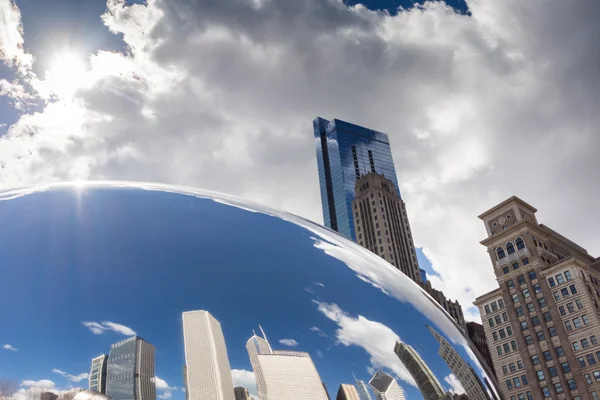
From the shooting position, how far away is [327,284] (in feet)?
8.18

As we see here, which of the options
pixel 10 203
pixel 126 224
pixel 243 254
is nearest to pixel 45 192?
pixel 10 203

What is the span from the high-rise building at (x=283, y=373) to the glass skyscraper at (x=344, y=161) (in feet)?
517

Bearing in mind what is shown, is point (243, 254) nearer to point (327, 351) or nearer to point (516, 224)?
point (327, 351)

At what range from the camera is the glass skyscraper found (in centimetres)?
16788

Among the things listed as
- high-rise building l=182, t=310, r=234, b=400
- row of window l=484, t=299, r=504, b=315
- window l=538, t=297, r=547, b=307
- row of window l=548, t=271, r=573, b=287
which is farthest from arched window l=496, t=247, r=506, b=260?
high-rise building l=182, t=310, r=234, b=400

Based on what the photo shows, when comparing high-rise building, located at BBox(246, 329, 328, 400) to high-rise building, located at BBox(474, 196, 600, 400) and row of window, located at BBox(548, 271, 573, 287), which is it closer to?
high-rise building, located at BBox(474, 196, 600, 400)

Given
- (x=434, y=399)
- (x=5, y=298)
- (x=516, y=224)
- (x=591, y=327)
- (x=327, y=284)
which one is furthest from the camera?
(x=516, y=224)

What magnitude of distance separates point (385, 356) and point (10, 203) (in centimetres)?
188

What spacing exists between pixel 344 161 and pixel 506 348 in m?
101

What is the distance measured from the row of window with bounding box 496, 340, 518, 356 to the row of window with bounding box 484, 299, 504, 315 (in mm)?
5639

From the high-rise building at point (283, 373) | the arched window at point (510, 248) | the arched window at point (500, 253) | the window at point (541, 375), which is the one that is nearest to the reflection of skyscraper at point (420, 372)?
the high-rise building at point (283, 373)

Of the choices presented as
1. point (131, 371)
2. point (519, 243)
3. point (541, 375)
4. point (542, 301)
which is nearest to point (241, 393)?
point (131, 371)

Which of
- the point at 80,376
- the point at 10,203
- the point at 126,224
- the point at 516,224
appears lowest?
the point at 80,376

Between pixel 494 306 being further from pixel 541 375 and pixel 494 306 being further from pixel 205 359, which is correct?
pixel 205 359
